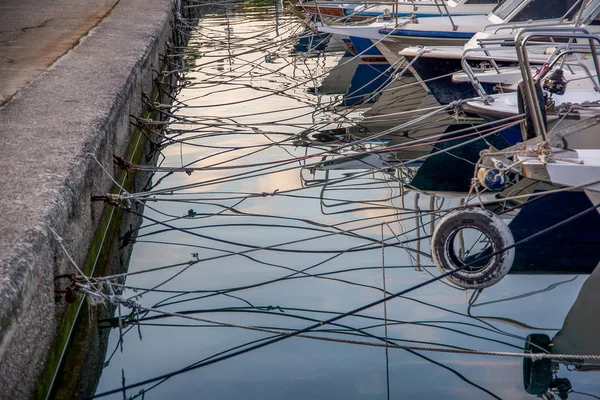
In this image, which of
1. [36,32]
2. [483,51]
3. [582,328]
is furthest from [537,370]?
[36,32]

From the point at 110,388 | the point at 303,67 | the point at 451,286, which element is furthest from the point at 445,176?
the point at 303,67

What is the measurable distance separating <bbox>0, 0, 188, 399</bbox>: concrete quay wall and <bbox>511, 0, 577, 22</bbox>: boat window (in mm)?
4353

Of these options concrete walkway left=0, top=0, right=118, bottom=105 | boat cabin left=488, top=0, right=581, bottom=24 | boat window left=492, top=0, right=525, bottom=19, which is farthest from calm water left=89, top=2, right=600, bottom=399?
boat window left=492, top=0, right=525, bottom=19

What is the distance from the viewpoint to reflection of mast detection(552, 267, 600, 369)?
15.5 ft

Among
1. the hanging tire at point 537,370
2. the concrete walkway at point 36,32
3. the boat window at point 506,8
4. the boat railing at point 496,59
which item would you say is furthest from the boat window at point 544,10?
the hanging tire at point 537,370

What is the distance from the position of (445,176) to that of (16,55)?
4.25 metres

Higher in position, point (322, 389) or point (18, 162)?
point (18, 162)

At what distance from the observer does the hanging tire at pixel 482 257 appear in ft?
15.8

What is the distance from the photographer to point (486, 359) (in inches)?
179

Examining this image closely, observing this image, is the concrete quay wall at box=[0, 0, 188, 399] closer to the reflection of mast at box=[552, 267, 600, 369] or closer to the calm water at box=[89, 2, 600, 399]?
the calm water at box=[89, 2, 600, 399]

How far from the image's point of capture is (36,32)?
9.66m

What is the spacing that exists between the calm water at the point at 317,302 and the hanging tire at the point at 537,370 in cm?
5

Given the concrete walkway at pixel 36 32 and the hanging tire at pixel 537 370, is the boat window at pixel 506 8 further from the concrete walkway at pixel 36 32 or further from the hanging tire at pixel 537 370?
the hanging tire at pixel 537 370

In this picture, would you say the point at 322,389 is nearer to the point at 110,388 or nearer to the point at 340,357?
the point at 340,357
